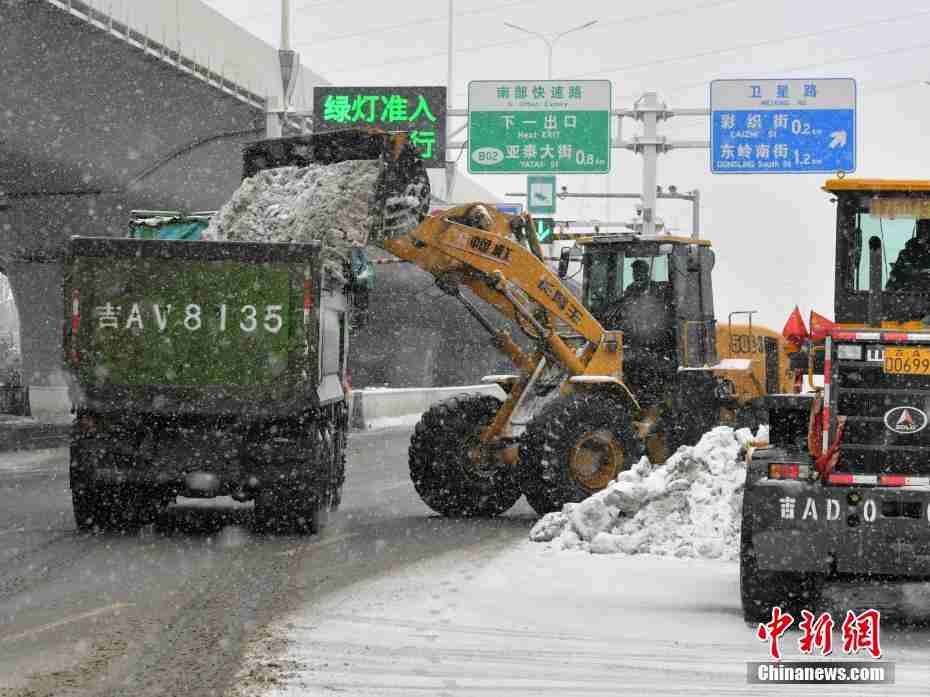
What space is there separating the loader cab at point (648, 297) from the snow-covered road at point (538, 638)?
5433mm

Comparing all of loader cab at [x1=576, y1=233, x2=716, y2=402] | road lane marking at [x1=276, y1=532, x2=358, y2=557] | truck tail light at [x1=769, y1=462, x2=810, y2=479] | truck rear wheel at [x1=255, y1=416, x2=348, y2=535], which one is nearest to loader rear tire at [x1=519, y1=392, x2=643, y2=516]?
loader cab at [x1=576, y1=233, x2=716, y2=402]

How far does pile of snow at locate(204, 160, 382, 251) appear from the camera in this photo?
1473cm

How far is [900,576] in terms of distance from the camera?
8.89 meters

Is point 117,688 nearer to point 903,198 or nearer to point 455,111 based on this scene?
point 903,198

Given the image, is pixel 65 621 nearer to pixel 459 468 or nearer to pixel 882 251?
pixel 882 251

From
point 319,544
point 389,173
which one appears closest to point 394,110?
point 389,173

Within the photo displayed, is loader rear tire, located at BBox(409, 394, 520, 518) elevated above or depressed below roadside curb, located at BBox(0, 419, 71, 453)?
above

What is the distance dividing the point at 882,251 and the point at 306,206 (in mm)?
6782

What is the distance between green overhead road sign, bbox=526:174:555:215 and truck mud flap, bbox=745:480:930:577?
34.3 meters

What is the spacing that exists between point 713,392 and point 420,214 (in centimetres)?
421

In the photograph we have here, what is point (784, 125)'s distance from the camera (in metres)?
30.4

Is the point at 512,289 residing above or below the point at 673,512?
above

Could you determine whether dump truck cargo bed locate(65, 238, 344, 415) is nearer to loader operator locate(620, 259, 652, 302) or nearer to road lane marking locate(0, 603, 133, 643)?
road lane marking locate(0, 603, 133, 643)

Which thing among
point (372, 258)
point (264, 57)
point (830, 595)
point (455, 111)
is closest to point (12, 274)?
point (264, 57)
